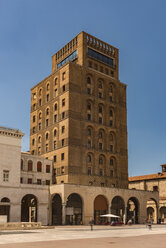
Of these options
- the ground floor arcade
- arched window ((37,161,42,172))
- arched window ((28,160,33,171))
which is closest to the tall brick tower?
arched window ((37,161,42,172))

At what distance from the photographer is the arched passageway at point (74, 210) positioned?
213 feet

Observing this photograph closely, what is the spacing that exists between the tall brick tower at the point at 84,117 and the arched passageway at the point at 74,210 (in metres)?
4.27

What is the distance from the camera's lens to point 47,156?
263 ft

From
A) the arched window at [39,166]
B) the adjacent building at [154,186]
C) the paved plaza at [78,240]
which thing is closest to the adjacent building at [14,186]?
Answer: the arched window at [39,166]

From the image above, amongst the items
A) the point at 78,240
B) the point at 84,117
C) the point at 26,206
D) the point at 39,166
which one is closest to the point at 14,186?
the point at 39,166

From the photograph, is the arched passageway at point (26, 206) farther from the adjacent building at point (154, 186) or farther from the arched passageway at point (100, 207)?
the adjacent building at point (154, 186)

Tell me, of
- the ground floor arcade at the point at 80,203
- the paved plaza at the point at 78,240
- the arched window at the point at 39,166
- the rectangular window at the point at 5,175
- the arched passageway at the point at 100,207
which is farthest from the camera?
the arched window at the point at 39,166

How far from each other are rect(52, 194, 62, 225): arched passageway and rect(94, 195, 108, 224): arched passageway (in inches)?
290

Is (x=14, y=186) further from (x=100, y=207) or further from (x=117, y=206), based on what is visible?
(x=117, y=206)

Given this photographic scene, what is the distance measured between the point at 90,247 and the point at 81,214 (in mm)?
42973

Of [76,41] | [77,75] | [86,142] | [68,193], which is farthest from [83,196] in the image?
[76,41]

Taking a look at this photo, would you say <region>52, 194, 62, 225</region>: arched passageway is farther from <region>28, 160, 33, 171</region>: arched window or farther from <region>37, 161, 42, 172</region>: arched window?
<region>28, 160, 33, 171</region>: arched window

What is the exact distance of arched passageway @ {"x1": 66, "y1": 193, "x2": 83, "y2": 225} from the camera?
213 ft

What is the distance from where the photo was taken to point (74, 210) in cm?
6688
